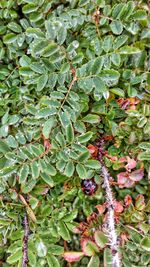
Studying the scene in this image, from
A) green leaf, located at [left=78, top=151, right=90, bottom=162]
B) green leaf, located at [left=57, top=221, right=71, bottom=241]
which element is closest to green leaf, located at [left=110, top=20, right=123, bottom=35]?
green leaf, located at [left=78, top=151, right=90, bottom=162]

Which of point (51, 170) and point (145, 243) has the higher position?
point (51, 170)

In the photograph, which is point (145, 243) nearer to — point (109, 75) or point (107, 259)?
point (107, 259)

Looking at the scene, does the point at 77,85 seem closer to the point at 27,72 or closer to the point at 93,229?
the point at 27,72

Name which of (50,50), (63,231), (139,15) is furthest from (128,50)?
(63,231)

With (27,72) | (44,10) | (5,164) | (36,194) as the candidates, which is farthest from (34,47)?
(36,194)

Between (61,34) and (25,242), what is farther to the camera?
(25,242)

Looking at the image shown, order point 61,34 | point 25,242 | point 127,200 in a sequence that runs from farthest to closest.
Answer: point 127,200
point 25,242
point 61,34
